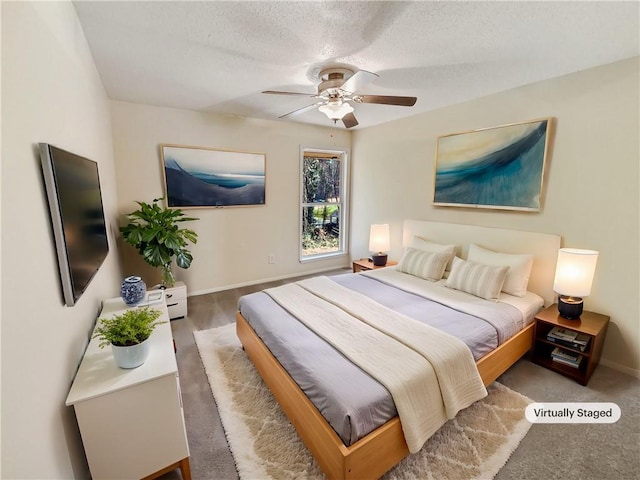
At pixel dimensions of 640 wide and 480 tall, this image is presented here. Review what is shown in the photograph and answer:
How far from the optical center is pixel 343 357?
170cm

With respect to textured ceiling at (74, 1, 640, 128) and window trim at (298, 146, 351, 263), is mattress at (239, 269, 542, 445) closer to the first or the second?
window trim at (298, 146, 351, 263)

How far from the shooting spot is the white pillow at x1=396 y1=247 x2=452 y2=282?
3.10m

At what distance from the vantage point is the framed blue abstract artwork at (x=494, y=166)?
2.62m

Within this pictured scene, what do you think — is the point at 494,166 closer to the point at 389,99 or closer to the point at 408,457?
the point at 389,99

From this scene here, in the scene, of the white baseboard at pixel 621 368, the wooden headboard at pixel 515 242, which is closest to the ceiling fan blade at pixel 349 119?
the wooden headboard at pixel 515 242

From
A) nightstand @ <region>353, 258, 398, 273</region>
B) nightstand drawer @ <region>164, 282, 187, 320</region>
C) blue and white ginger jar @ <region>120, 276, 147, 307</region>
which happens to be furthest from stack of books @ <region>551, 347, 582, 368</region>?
nightstand drawer @ <region>164, 282, 187, 320</region>

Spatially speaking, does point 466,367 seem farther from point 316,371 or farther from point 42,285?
point 42,285

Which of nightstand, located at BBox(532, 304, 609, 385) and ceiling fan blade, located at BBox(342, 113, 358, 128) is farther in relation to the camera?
ceiling fan blade, located at BBox(342, 113, 358, 128)

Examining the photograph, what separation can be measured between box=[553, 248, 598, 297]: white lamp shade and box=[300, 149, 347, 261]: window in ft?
10.6

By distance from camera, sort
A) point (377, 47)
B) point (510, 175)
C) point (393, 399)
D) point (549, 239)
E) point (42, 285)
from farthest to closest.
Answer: point (510, 175) → point (549, 239) → point (377, 47) → point (393, 399) → point (42, 285)

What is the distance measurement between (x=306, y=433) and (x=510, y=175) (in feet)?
9.33

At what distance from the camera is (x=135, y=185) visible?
3.34 meters

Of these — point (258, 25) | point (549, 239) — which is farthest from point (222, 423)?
point (549, 239)

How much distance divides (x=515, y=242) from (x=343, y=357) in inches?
86.6
